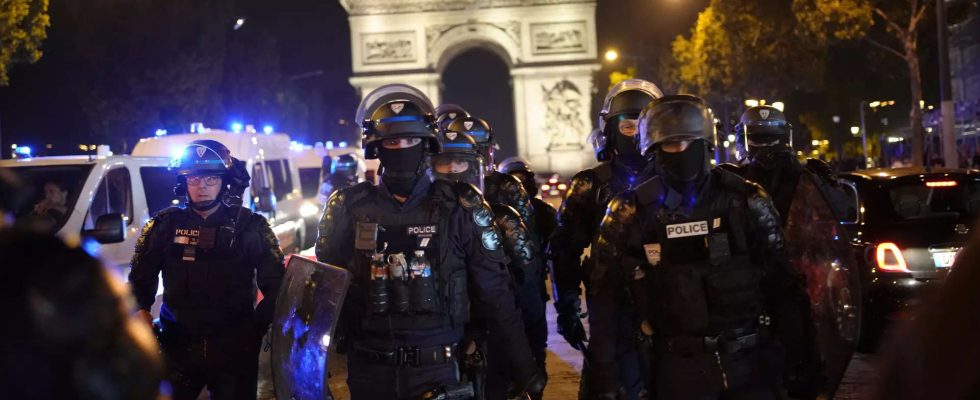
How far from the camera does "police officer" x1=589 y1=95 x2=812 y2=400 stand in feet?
12.0

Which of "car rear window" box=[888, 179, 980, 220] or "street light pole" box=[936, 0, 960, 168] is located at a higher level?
"street light pole" box=[936, 0, 960, 168]

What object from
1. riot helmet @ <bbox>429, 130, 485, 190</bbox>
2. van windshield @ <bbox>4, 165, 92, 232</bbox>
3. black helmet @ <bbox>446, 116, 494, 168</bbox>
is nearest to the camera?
riot helmet @ <bbox>429, 130, 485, 190</bbox>

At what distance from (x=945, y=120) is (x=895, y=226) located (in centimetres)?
978

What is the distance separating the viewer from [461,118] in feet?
22.9

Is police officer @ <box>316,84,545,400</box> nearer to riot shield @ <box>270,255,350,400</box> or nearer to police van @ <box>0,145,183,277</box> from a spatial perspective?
riot shield @ <box>270,255,350,400</box>

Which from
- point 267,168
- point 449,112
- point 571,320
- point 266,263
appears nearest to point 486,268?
point 266,263

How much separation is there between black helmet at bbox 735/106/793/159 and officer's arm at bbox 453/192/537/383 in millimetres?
2556

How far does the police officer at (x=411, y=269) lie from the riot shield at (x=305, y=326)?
0.24 meters

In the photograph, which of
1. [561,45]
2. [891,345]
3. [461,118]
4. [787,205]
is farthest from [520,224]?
[561,45]

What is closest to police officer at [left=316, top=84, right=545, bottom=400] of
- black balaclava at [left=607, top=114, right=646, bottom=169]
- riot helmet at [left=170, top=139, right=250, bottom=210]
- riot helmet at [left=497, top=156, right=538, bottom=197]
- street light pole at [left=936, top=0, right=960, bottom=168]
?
riot helmet at [left=170, top=139, right=250, bottom=210]

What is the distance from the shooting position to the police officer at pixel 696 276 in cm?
365

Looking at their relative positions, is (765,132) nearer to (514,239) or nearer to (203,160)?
(514,239)

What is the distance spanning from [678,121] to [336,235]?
4.75 feet

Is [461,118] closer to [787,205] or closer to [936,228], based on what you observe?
[787,205]
